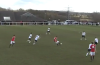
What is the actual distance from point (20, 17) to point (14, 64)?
78436mm

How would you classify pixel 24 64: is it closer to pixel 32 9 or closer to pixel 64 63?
pixel 64 63

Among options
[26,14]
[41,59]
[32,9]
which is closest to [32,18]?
[26,14]

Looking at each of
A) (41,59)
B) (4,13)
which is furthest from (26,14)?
(41,59)

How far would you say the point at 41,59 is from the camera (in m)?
17.8

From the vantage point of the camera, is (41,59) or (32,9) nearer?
(41,59)

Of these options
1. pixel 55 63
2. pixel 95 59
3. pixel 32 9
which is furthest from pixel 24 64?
pixel 32 9

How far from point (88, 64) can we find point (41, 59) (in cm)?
390

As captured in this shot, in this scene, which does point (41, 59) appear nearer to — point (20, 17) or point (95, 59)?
point (95, 59)

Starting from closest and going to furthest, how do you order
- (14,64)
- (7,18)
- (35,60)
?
1. (14,64)
2. (35,60)
3. (7,18)

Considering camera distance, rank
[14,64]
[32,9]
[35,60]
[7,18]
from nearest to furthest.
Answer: [14,64]
[35,60]
[7,18]
[32,9]

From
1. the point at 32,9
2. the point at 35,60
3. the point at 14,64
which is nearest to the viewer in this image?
the point at 14,64

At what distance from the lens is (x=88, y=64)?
Result: 53.4ft

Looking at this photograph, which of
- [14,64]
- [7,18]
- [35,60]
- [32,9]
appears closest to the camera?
[14,64]

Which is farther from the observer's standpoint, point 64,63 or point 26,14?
point 26,14
